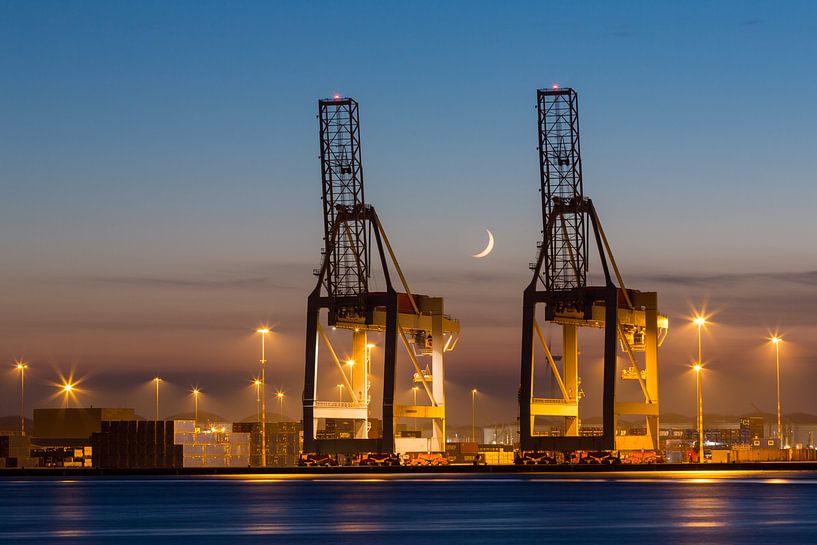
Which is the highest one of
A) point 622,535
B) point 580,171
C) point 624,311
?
point 580,171

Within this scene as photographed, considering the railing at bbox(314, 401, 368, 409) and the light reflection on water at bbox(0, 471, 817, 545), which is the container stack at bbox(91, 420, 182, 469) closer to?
the railing at bbox(314, 401, 368, 409)

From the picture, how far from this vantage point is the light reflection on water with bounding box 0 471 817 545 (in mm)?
46719

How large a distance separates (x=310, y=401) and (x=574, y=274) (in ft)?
79.8

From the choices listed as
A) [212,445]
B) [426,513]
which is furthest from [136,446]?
[426,513]

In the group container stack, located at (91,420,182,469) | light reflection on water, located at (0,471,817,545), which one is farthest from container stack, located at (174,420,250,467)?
light reflection on water, located at (0,471,817,545)

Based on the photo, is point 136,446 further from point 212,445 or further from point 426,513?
point 426,513

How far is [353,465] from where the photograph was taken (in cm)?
13262

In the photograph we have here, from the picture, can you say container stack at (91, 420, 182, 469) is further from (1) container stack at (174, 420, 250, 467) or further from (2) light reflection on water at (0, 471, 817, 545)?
(2) light reflection on water at (0, 471, 817, 545)

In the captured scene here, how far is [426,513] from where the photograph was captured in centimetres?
5947

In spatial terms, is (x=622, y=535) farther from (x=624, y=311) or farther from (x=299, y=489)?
(x=624, y=311)

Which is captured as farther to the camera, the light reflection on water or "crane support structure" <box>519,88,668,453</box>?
"crane support structure" <box>519,88,668,453</box>

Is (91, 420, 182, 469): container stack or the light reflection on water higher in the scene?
(91, 420, 182, 469): container stack

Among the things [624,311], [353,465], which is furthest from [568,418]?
[353,465]

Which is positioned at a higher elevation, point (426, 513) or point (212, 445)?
point (212, 445)
